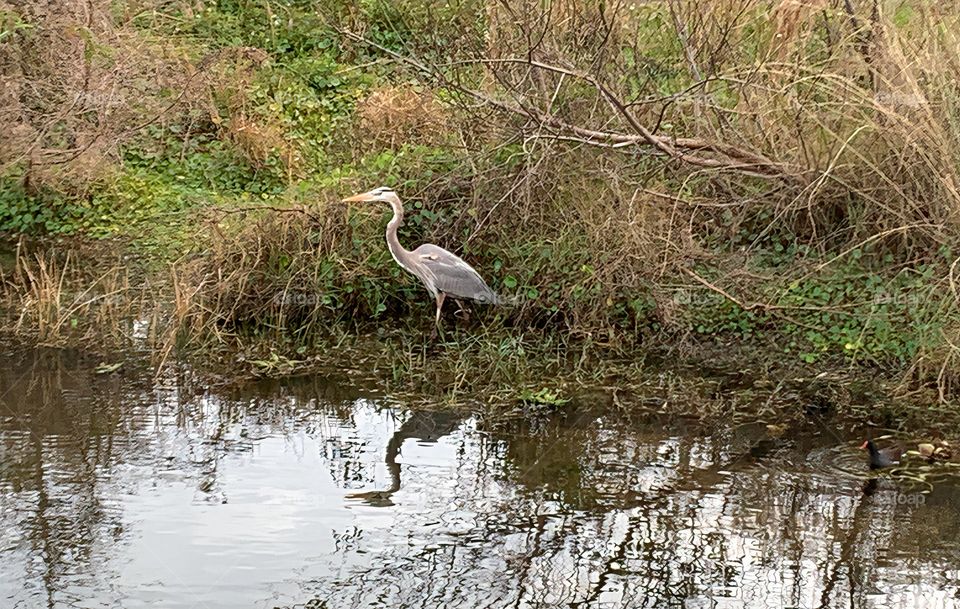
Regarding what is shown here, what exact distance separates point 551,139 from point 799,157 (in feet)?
5.24

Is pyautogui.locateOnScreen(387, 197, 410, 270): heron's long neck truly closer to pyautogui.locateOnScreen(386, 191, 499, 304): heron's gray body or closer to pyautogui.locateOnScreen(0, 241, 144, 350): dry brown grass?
pyautogui.locateOnScreen(386, 191, 499, 304): heron's gray body

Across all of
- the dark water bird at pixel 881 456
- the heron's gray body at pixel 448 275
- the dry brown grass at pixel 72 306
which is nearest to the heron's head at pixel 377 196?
the heron's gray body at pixel 448 275

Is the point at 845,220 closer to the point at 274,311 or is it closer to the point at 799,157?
the point at 799,157

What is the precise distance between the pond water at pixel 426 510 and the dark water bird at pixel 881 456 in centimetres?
13

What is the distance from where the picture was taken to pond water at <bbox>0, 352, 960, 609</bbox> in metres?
5.11

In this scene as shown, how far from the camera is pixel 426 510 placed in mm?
5844

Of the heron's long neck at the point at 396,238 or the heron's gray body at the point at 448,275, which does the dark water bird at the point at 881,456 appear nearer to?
the heron's gray body at the point at 448,275

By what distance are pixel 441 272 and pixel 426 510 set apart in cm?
238

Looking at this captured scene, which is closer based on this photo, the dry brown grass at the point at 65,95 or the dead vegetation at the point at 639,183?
the dead vegetation at the point at 639,183

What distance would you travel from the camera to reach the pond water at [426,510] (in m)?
5.11

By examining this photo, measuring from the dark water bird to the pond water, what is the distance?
0.42 feet

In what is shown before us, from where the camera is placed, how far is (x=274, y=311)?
8.28 metres

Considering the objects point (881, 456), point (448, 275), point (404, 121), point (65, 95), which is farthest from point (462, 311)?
point (65, 95)

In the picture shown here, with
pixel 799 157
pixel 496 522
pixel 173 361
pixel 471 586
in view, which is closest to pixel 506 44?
pixel 799 157
